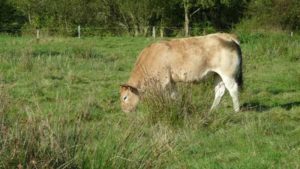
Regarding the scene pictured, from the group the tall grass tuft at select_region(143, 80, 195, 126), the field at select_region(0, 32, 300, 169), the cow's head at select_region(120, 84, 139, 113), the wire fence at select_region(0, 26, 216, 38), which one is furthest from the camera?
the wire fence at select_region(0, 26, 216, 38)

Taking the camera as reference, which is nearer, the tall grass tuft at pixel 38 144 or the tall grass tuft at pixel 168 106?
the tall grass tuft at pixel 38 144

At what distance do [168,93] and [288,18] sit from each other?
127ft

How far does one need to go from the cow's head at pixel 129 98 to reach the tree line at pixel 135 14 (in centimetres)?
3292

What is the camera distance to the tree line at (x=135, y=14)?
4559 cm

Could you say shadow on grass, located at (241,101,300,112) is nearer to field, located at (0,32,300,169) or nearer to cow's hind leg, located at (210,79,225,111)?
field, located at (0,32,300,169)

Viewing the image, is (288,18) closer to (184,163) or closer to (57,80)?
(57,80)

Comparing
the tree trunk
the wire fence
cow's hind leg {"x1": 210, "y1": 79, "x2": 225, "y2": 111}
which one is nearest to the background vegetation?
cow's hind leg {"x1": 210, "y1": 79, "x2": 225, "y2": 111}

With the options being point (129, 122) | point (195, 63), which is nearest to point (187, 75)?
point (195, 63)

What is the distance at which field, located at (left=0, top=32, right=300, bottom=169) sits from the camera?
16.7 ft

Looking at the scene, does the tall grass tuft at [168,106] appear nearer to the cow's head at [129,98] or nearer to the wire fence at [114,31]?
the cow's head at [129,98]

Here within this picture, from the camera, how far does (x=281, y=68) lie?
61.2 ft

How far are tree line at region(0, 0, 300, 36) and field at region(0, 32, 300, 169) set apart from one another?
82.4 ft

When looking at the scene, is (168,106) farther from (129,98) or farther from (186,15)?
(186,15)

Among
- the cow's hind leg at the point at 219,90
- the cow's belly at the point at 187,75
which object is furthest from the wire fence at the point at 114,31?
the cow's belly at the point at 187,75
